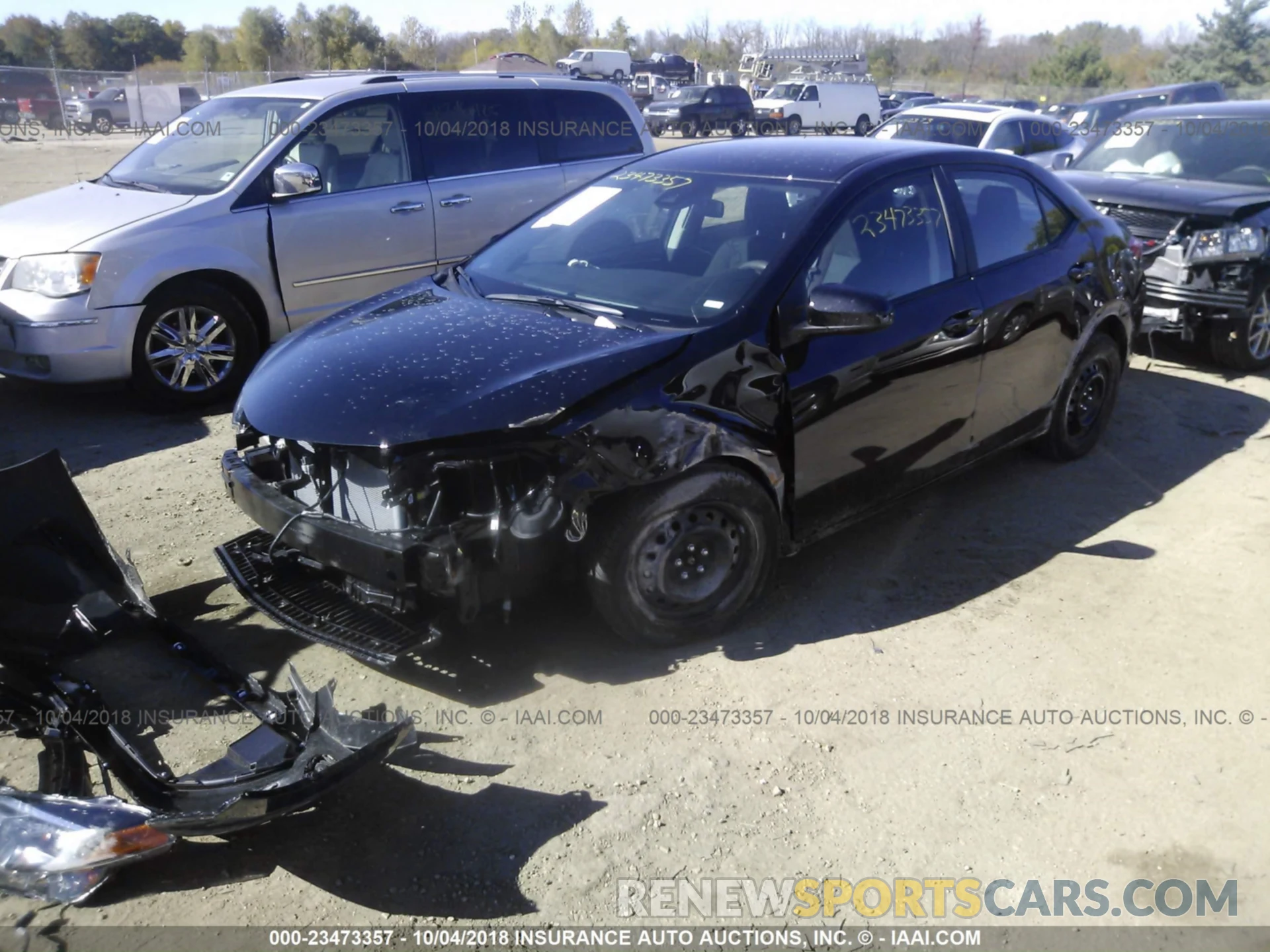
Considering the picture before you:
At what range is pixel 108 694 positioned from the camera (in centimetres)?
340

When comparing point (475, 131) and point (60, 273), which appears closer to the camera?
point (60, 273)

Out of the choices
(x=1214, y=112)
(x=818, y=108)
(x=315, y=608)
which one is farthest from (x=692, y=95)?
(x=315, y=608)

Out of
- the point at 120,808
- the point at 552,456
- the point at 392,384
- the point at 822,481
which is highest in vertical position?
the point at 392,384

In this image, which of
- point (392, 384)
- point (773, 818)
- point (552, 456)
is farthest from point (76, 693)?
point (773, 818)

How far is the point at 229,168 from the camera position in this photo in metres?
6.56

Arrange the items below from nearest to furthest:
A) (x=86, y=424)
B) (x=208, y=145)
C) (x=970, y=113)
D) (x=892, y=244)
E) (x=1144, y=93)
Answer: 1. (x=892, y=244)
2. (x=86, y=424)
3. (x=208, y=145)
4. (x=970, y=113)
5. (x=1144, y=93)

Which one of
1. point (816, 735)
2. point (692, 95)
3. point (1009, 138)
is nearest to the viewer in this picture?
point (816, 735)

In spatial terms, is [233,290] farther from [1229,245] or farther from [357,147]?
[1229,245]

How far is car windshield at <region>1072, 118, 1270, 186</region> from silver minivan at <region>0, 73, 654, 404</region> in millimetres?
4654

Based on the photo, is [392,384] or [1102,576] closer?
[392,384]

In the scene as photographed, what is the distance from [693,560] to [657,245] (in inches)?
54.5

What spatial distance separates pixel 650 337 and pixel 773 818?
166cm

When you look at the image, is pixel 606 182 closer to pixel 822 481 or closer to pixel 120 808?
pixel 822 481

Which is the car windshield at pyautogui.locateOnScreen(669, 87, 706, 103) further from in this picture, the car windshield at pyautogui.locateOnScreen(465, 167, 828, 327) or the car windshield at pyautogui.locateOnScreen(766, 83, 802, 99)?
the car windshield at pyautogui.locateOnScreen(465, 167, 828, 327)
